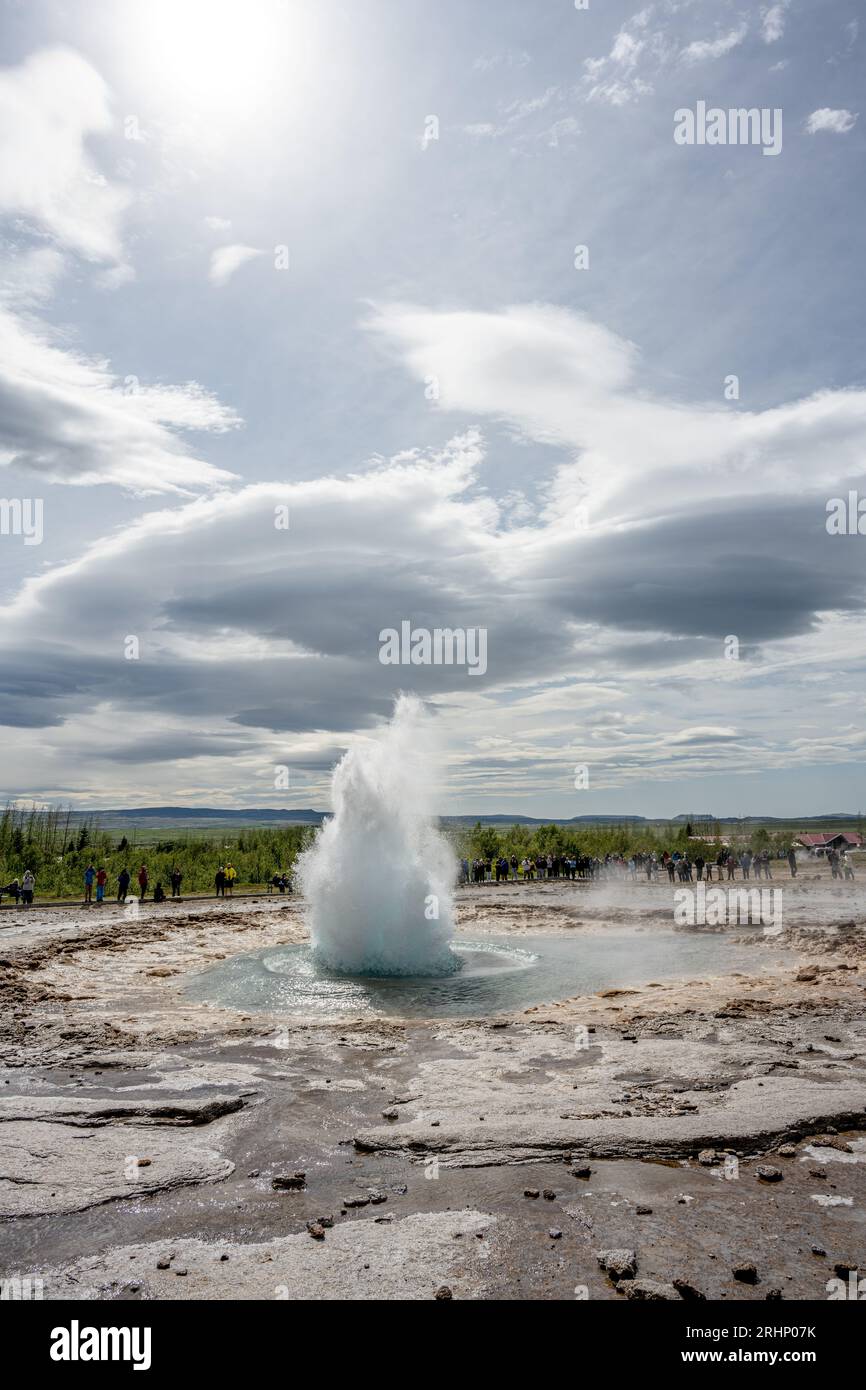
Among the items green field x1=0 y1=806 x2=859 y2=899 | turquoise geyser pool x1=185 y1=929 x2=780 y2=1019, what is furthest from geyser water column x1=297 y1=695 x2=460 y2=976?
green field x1=0 y1=806 x2=859 y2=899

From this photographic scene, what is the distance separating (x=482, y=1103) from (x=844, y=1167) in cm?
322

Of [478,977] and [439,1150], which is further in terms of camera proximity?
[478,977]

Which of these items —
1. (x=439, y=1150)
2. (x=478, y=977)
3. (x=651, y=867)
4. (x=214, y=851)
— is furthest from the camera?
(x=214, y=851)

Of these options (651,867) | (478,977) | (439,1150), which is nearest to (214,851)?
(651,867)

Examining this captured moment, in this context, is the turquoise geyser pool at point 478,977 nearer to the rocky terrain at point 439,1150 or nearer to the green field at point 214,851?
the rocky terrain at point 439,1150

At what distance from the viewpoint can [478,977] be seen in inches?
640

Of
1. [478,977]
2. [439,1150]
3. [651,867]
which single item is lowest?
[651,867]

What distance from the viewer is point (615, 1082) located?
8.41 meters

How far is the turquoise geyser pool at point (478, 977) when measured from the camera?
1365cm

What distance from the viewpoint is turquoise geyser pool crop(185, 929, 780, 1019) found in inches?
537

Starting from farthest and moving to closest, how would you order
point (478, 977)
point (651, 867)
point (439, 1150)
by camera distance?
point (651, 867), point (478, 977), point (439, 1150)

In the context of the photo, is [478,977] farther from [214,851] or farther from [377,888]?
[214,851]
